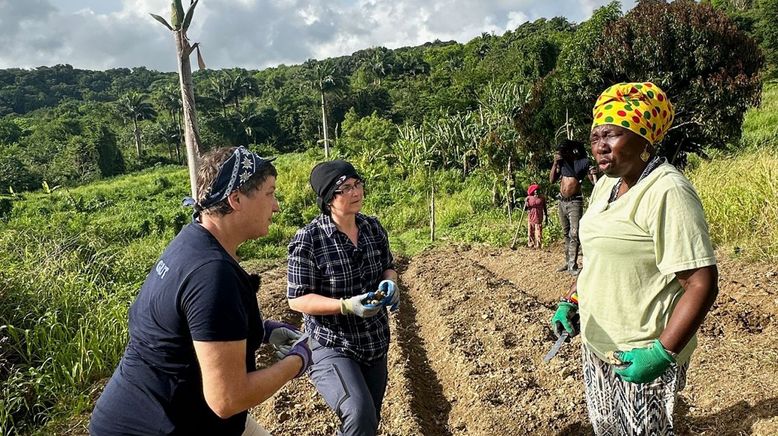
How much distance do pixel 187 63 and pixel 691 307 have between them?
657 centimetres

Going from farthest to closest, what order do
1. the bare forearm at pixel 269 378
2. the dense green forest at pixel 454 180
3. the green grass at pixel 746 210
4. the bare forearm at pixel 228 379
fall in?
the green grass at pixel 746 210, the dense green forest at pixel 454 180, the bare forearm at pixel 269 378, the bare forearm at pixel 228 379

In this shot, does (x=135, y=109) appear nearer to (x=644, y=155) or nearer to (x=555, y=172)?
(x=555, y=172)

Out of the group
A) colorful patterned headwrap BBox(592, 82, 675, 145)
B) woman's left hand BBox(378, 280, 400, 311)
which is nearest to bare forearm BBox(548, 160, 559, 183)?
woman's left hand BBox(378, 280, 400, 311)

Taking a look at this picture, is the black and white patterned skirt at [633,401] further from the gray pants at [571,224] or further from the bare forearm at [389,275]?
the gray pants at [571,224]

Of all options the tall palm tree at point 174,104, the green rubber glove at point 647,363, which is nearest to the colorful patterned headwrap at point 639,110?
the green rubber glove at point 647,363

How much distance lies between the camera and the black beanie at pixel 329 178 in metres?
2.43

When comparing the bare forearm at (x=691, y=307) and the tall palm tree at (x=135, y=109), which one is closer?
the bare forearm at (x=691, y=307)

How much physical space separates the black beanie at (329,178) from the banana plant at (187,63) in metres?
4.29

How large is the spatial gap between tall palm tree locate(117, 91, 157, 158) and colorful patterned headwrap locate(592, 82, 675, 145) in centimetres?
5707

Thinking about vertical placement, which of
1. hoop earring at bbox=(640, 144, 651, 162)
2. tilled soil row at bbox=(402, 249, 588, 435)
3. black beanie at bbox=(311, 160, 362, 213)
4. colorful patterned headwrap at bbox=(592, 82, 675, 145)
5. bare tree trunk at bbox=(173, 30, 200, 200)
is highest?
bare tree trunk at bbox=(173, 30, 200, 200)

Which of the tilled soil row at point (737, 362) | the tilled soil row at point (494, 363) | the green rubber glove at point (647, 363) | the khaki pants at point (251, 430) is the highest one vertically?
the green rubber glove at point (647, 363)

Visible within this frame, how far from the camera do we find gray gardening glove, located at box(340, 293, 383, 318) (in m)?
2.15

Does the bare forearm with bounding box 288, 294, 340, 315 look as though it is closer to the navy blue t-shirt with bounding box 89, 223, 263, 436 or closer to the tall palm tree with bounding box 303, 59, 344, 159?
the navy blue t-shirt with bounding box 89, 223, 263, 436

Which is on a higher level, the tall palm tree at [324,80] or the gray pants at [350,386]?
the tall palm tree at [324,80]
